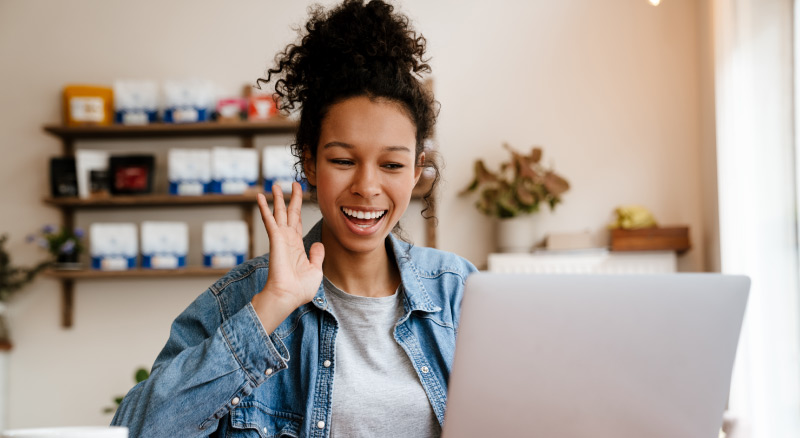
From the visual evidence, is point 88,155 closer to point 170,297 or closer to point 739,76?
point 170,297

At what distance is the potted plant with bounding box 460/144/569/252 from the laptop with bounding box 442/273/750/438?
7.03 ft

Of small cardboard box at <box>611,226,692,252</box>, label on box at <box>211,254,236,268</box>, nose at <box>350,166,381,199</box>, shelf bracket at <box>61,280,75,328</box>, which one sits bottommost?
shelf bracket at <box>61,280,75,328</box>

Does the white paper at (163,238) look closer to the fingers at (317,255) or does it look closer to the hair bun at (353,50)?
the hair bun at (353,50)

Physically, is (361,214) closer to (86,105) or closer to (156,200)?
(156,200)

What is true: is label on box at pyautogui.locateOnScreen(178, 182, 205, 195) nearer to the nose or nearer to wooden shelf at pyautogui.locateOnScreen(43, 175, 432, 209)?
wooden shelf at pyautogui.locateOnScreen(43, 175, 432, 209)

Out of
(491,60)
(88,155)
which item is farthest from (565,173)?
(88,155)

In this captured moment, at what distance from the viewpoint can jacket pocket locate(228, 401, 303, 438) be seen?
1089 mm

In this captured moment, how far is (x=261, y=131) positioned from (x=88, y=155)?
763 millimetres

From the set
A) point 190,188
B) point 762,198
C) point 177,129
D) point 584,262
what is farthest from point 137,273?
point 762,198

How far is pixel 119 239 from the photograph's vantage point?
304 centimetres

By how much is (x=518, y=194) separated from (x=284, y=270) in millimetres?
2021

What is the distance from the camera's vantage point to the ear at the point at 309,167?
4.27 feet

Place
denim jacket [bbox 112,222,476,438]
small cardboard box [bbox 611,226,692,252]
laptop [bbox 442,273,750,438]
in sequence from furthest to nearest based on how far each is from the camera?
small cardboard box [bbox 611,226,692,252], denim jacket [bbox 112,222,476,438], laptop [bbox 442,273,750,438]

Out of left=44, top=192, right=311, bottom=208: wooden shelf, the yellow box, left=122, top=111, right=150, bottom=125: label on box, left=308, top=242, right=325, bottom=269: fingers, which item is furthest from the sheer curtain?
the yellow box
